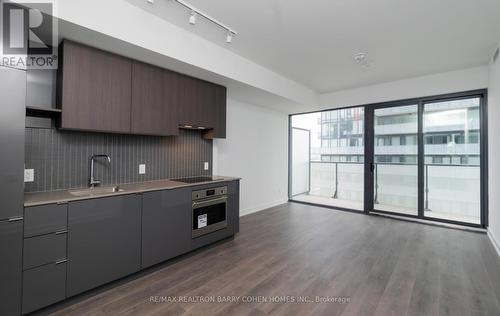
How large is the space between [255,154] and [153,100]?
278cm

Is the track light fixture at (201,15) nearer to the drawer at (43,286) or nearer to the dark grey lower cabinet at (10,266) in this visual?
the dark grey lower cabinet at (10,266)

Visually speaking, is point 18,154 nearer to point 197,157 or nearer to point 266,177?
point 197,157

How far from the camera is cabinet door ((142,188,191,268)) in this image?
7.87 ft

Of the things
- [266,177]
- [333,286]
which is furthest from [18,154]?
[266,177]

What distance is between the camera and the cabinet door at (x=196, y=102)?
3.01 metres

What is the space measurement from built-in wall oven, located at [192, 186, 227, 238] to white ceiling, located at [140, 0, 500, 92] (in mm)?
2059

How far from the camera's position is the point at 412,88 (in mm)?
4320

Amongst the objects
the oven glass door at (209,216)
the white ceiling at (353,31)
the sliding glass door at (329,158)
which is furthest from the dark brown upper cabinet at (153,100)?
the sliding glass door at (329,158)

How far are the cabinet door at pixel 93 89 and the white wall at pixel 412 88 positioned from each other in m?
4.43

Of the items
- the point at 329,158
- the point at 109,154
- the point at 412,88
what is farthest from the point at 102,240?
the point at 329,158

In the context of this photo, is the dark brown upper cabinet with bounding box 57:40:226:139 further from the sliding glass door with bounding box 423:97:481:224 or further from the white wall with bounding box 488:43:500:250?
the sliding glass door with bounding box 423:97:481:224

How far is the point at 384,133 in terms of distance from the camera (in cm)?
476

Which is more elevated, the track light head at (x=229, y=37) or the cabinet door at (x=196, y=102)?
the track light head at (x=229, y=37)

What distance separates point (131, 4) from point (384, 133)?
4.93 m
